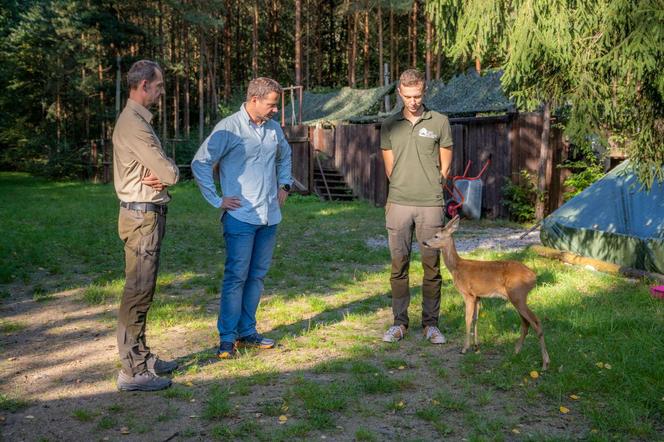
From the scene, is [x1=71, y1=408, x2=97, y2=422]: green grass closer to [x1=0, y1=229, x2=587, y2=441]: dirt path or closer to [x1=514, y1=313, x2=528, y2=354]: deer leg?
[x1=0, y1=229, x2=587, y2=441]: dirt path

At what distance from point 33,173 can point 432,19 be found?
3392 cm

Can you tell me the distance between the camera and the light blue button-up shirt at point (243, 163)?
482 centimetres

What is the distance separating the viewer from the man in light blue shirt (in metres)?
4.82

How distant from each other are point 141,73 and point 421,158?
2.36m

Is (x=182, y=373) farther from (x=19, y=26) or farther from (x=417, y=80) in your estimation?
(x=19, y=26)

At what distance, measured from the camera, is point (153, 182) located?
4.22 metres

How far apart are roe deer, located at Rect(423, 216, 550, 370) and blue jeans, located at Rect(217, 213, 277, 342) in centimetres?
135

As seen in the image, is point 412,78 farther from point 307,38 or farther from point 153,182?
point 307,38

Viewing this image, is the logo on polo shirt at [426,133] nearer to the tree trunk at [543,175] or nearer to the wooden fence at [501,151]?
the tree trunk at [543,175]

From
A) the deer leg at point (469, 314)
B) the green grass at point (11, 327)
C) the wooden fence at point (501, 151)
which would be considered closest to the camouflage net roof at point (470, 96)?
the wooden fence at point (501, 151)

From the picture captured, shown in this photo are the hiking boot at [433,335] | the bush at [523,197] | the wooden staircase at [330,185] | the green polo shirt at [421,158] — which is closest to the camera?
the green polo shirt at [421,158]

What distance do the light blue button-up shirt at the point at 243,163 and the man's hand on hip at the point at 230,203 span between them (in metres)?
0.03

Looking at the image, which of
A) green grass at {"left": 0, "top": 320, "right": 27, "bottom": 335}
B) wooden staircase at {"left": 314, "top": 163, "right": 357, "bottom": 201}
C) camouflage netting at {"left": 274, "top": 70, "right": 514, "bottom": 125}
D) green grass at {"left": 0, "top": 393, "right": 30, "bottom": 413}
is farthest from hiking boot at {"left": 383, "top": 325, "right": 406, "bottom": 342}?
wooden staircase at {"left": 314, "top": 163, "right": 357, "bottom": 201}

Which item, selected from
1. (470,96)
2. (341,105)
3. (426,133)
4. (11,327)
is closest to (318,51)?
(341,105)
